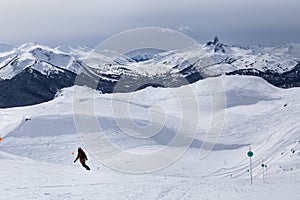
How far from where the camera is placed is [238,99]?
80625 millimetres

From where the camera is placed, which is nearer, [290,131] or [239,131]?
[290,131]

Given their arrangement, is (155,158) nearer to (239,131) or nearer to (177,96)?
(239,131)

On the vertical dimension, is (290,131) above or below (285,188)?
above

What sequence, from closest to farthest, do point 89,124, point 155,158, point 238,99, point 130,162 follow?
point 130,162 < point 155,158 < point 89,124 < point 238,99

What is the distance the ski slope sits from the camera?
15.6 m

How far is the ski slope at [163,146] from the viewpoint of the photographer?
51.1 feet

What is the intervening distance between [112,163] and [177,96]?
169 feet

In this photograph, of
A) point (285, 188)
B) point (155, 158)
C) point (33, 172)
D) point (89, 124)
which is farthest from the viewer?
point (89, 124)

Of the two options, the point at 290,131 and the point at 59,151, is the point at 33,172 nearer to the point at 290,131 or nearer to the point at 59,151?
the point at 59,151

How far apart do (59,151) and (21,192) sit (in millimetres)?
29742

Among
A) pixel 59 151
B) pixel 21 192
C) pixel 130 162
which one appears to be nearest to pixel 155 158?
pixel 130 162

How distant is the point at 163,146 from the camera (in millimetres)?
46844

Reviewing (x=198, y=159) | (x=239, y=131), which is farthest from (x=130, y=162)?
(x=239, y=131)

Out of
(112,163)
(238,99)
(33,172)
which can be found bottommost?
(33,172)
